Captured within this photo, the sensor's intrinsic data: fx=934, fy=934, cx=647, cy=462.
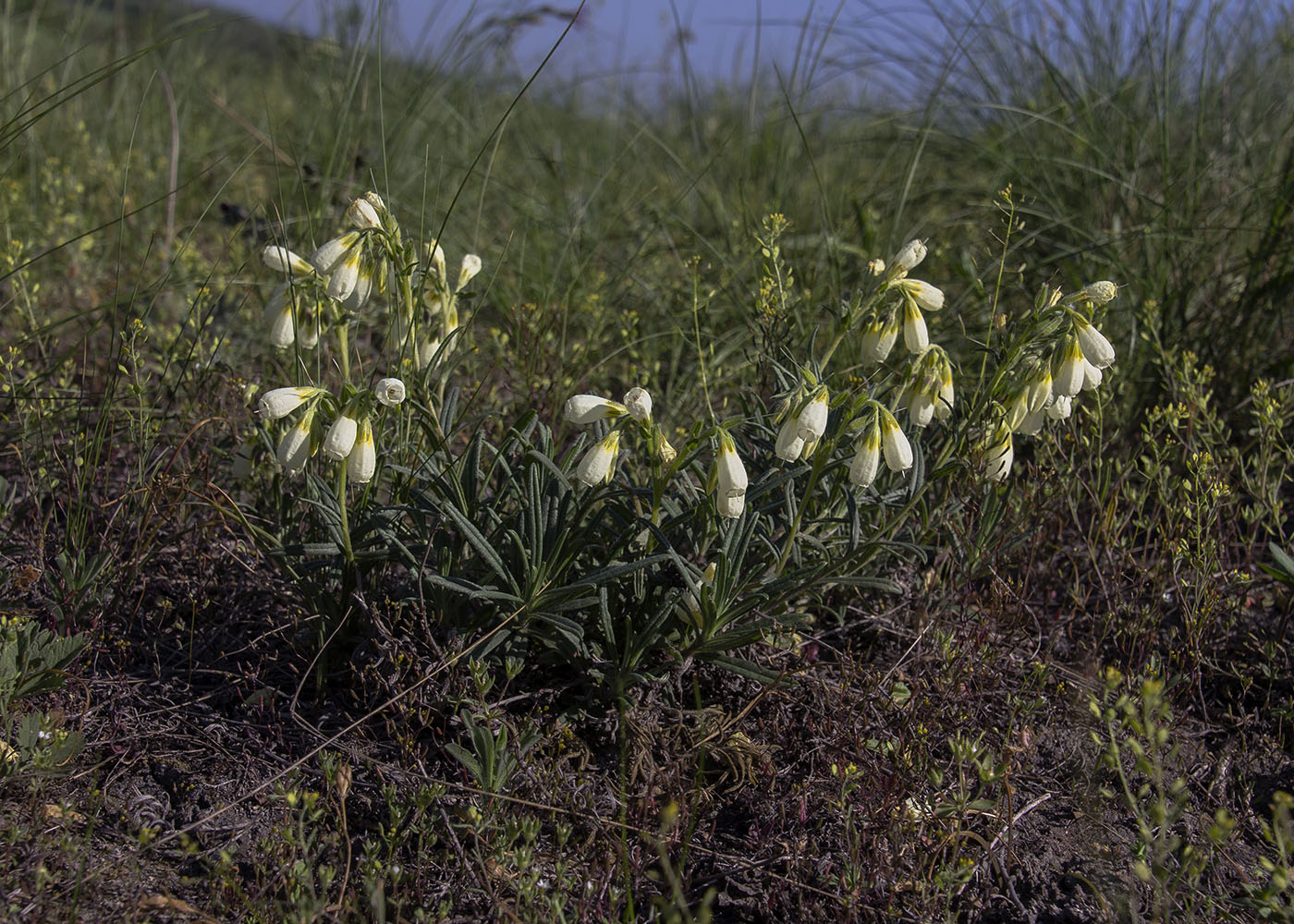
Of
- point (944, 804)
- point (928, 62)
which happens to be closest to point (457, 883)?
point (944, 804)

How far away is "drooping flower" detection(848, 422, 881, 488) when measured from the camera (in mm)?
1768

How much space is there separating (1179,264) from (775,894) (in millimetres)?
2801

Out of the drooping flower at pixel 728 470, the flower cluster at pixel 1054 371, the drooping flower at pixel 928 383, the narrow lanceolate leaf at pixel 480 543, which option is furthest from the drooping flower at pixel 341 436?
the flower cluster at pixel 1054 371

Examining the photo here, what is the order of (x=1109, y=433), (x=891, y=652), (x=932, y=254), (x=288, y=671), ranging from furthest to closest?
(x=932, y=254), (x=1109, y=433), (x=891, y=652), (x=288, y=671)

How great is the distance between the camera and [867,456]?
177 centimetres

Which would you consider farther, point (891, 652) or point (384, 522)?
point (891, 652)

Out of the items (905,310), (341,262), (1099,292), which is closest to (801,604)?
(905,310)

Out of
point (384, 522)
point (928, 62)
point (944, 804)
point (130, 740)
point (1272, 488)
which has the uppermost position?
point (928, 62)

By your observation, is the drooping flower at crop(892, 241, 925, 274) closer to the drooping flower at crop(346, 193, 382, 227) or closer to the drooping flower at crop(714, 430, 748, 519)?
the drooping flower at crop(714, 430, 748, 519)

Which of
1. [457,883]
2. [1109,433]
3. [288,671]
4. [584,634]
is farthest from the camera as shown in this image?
[1109,433]

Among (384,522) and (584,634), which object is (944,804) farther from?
(384,522)

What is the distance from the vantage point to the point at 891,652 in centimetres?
232

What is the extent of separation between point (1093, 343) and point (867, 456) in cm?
54

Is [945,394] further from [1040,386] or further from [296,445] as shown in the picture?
[296,445]
